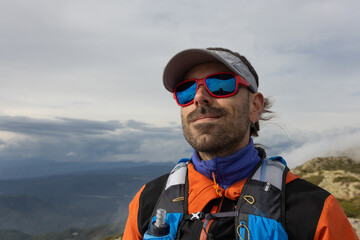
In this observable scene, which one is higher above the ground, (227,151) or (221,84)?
(221,84)

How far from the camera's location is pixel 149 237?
13.3 feet

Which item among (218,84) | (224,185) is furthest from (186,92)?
(224,185)

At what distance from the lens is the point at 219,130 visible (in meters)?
4.35

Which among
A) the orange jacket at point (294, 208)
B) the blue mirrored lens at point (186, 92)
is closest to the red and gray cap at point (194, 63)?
the blue mirrored lens at point (186, 92)

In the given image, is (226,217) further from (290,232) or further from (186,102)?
(186,102)

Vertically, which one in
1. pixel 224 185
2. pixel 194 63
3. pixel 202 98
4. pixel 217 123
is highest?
pixel 194 63

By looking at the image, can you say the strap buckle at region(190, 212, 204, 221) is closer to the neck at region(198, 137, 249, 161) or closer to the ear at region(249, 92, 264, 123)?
the neck at region(198, 137, 249, 161)

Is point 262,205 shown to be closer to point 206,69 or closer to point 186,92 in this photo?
point 186,92

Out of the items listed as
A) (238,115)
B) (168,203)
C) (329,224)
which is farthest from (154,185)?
(329,224)

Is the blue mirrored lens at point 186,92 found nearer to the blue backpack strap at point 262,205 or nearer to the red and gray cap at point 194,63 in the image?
the red and gray cap at point 194,63

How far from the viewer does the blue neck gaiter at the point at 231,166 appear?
4.52m

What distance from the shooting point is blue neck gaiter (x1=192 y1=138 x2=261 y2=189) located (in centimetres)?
452

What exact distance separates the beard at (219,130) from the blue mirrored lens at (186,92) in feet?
1.41

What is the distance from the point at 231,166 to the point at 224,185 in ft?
1.31
